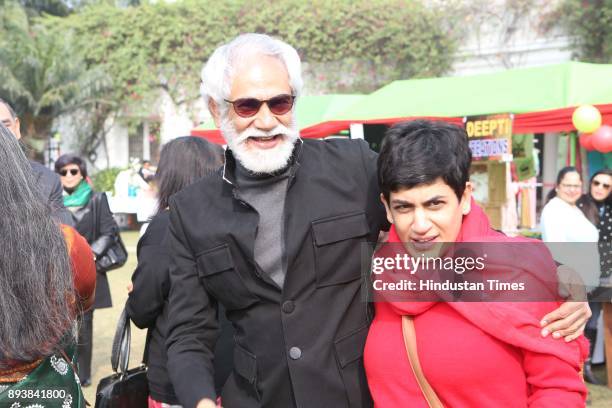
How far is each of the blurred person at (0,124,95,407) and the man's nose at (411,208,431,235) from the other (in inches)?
35.1

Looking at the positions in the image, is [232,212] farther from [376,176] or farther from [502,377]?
[502,377]

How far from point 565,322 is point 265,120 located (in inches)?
36.7

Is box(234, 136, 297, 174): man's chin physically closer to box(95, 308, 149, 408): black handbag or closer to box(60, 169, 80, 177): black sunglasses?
box(95, 308, 149, 408): black handbag

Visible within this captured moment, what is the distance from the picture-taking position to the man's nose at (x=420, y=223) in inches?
63.9

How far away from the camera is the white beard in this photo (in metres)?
1.87

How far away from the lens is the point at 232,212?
1897 mm

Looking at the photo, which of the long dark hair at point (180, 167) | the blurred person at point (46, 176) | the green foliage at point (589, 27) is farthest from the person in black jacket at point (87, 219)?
the green foliage at point (589, 27)

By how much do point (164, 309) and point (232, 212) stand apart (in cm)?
94

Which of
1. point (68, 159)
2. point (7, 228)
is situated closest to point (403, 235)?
point (7, 228)

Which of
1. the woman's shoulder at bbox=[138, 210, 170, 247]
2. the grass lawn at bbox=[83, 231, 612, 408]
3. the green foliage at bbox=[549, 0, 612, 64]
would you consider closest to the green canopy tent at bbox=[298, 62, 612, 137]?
the grass lawn at bbox=[83, 231, 612, 408]

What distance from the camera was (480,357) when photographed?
155cm

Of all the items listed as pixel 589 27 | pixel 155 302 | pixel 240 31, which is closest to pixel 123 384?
pixel 155 302

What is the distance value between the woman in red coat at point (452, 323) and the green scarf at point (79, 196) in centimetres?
393

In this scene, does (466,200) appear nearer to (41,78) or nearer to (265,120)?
(265,120)
